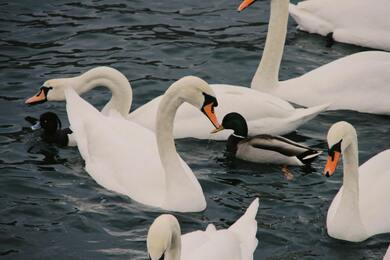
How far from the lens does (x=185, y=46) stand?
612 inches

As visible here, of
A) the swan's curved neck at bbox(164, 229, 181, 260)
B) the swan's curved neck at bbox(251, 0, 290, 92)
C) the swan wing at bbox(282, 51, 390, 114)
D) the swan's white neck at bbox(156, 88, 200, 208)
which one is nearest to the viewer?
the swan's curved neck at bbox(164, 229, 181, 260)

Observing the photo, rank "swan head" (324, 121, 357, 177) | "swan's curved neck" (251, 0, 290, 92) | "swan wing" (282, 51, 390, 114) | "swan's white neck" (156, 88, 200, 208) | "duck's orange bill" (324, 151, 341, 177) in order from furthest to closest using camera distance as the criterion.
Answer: "swan's curved neck" (251, 0, 290, 92), "swan wing" (282, 51, 390, 114), "swan's white neck" (156, 88, 200, 208), "swan head" (324, 121, 357, 177), "duck's orange bill" (324, 151, 341, 177)

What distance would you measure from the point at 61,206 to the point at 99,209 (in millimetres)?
370

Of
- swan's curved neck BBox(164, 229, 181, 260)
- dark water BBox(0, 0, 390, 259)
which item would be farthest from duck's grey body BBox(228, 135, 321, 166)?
swan's curved neck BBox(164, 229, 181, 260)

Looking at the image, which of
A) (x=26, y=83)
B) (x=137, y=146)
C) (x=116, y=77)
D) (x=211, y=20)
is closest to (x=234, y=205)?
(x=137, y=146)

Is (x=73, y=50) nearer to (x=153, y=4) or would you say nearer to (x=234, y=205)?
(x=153, y=4)

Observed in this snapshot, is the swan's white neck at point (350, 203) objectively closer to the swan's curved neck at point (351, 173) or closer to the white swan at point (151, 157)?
the swan's curved neck at point (351, 173)

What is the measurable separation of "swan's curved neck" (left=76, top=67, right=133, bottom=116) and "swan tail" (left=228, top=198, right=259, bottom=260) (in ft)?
12.1

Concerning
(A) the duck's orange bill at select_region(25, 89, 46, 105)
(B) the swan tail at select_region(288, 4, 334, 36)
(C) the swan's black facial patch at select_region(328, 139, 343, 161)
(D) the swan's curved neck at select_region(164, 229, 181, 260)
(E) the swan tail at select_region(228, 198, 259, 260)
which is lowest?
(E) the swan tail at select_region(228, 198, 259, 260)

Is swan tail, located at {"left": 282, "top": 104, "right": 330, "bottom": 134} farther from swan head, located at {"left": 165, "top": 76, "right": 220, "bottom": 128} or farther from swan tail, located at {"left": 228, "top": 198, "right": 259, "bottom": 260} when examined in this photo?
swan tail, located at {"left": 228, "top": 198, "right": 259, "bottom": 260}

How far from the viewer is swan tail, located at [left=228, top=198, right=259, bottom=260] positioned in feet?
30.1

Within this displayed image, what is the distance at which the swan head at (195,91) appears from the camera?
11.0 meters

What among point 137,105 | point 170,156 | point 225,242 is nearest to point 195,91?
point 170,156

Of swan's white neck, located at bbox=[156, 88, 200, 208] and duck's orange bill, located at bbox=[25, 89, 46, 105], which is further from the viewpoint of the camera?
duck's orange bill, located at bbox=[25, 89, 46, 105]
